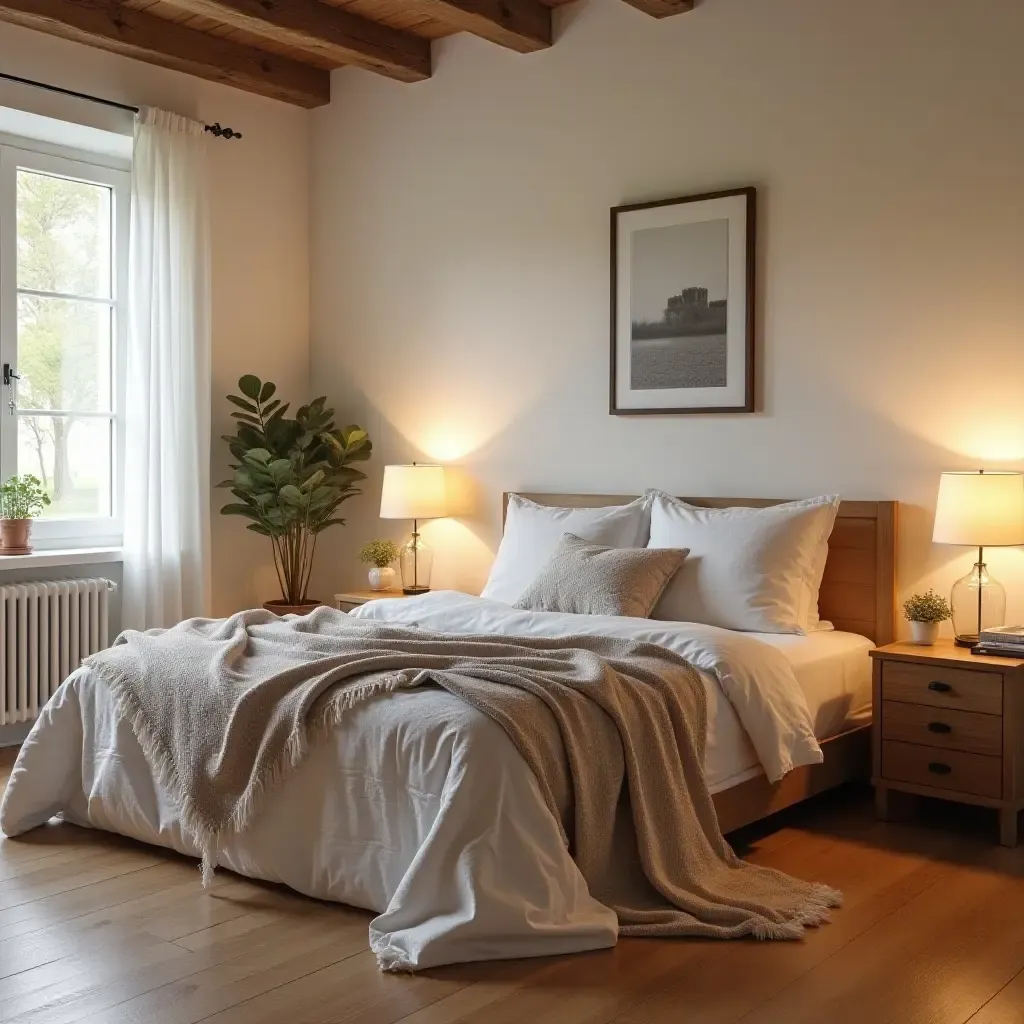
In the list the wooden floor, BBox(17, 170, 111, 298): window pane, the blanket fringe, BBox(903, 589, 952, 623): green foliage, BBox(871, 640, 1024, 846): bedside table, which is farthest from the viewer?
BBox(17, 170, 111, 298): window pane

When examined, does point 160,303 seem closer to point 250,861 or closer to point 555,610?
point 555,610

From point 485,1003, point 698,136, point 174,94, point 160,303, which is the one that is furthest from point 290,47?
→ point 485,1003

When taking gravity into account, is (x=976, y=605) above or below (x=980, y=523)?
below

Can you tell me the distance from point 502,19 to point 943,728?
3.01 meters

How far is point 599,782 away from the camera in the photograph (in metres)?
2.91

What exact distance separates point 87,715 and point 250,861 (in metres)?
0.77

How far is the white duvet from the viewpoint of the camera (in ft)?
8.71

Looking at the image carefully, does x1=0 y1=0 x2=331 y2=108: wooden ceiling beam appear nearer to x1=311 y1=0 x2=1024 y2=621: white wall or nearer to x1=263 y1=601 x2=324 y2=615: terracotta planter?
x1=311 y1=0 x2=1024 y2=621: white wall

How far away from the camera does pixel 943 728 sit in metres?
3.60

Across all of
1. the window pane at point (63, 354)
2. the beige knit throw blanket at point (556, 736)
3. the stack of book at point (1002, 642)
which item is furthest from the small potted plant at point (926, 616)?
the window pane at point (63, 354)

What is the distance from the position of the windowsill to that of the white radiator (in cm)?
8

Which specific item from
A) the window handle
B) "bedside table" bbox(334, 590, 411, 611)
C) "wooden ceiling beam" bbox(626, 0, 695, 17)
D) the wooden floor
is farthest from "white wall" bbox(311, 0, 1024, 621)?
the window handle

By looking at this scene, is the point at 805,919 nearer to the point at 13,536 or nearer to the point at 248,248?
the point at 13,536

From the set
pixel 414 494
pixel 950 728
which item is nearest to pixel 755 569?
pixel 950 728
